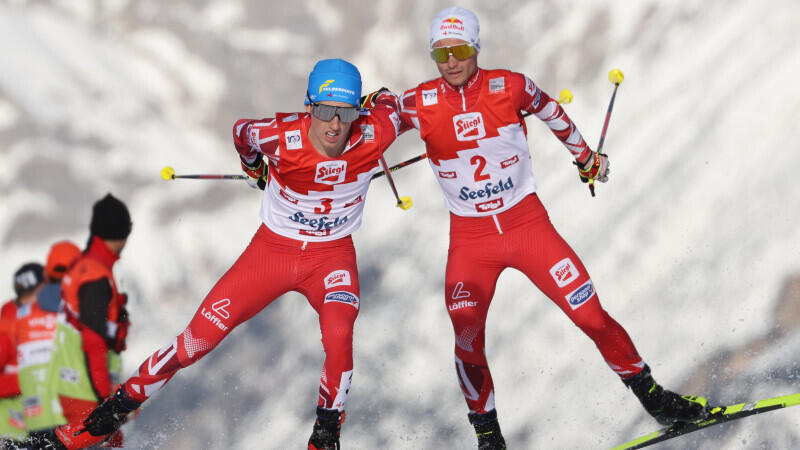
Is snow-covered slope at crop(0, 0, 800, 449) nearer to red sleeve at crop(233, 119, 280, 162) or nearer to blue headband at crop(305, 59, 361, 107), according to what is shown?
red sleeve at crop(233, 119, 280, 162)

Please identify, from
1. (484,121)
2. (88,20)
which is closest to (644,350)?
(484,121)

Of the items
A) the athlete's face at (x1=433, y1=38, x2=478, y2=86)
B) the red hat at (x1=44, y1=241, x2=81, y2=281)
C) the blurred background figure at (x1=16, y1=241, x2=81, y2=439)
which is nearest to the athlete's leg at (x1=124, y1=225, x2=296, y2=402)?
the blurred background figure at (x1=16, y1=241, x2=81, y2=439)

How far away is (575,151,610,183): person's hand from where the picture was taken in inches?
201

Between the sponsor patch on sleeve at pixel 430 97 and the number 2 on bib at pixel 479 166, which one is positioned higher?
the sponsor patch on sleeve at pixel 430 97

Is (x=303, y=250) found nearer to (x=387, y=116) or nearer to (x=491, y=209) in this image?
(x=387, y=116)

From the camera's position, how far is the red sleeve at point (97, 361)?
5723 millimetres

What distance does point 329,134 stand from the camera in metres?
4.52

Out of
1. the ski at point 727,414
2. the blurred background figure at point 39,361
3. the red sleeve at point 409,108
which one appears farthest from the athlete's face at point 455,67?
the blurred background figure at point 39,361

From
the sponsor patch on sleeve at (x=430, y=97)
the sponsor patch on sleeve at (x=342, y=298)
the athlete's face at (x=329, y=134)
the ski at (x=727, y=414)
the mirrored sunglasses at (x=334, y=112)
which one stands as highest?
the sponsor patch on sleeve at (x=430, y=97)

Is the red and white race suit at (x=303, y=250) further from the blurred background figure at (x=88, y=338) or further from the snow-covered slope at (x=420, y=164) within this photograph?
A: the snow-covered slope at (x=420, y=164)

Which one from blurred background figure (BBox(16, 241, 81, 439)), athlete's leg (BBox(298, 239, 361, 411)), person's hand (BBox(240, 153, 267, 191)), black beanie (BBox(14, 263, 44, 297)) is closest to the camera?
athlete's leg (BBox(298, 239, 361, 411))

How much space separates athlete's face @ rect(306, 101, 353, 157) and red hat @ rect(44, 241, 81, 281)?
10.6 ft

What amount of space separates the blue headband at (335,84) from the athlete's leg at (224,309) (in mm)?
898

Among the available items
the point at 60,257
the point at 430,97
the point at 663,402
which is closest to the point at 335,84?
the point at 430,97
